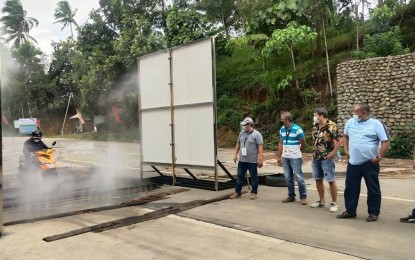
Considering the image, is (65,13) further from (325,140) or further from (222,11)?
(325,140)

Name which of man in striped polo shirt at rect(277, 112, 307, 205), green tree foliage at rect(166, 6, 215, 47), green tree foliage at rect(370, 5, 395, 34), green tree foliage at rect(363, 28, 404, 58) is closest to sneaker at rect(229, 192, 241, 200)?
man in striped polo shirt at rect(277, 112, 307, 205)

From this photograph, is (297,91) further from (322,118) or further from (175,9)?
(322,118)

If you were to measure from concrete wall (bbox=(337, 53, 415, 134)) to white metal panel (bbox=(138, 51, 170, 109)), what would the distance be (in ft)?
30.7

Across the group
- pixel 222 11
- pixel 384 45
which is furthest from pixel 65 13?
pixel 384 45

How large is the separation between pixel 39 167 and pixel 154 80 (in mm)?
3451

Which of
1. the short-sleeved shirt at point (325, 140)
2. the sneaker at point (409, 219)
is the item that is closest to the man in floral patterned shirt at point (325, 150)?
the short-sleeved shirt at point (325, 140)

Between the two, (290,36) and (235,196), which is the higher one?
(290,36)

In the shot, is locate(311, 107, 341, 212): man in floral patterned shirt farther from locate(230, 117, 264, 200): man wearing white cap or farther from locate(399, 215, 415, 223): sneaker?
locate(230, 117, 264, 200): man wearing white cap

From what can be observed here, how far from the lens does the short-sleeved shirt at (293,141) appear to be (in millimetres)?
6754

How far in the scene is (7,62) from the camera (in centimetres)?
4144

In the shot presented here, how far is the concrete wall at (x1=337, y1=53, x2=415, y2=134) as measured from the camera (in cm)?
1411

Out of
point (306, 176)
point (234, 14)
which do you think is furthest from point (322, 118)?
point (234, 14)

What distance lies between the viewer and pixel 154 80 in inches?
377

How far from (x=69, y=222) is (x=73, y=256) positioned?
1.67 metres
